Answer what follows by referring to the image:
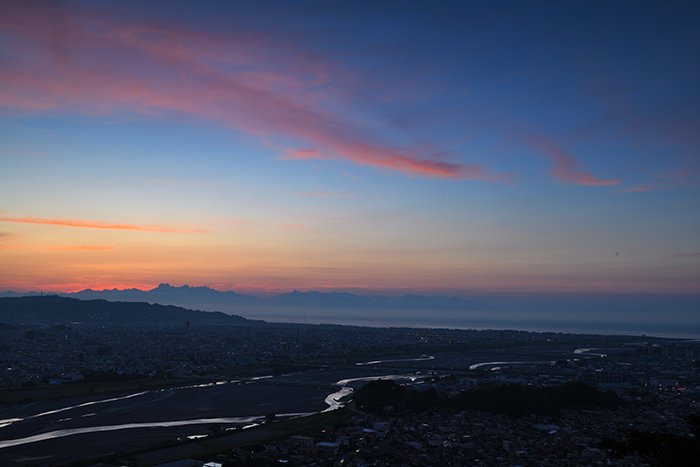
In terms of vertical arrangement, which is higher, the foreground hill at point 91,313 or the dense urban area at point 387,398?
the foreground hill at point 91,313

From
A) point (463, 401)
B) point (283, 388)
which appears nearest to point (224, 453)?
point (463, 401)

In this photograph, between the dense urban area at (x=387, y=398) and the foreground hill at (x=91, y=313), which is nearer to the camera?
the dense urban area at (x=387, y=398)

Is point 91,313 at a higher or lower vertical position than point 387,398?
higher

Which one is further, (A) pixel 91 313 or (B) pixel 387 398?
(A) pixel 91 313

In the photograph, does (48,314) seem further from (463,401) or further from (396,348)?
(463,401)
